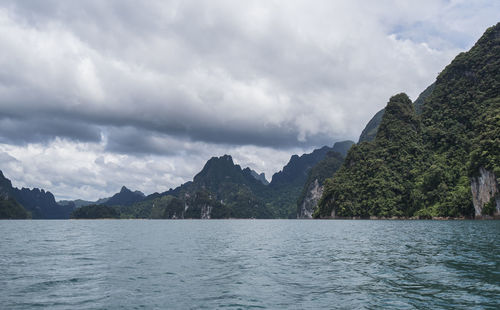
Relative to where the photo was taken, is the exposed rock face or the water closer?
the water

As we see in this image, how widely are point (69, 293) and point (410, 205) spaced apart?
169 meters

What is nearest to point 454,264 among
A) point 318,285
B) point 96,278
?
point 318,285

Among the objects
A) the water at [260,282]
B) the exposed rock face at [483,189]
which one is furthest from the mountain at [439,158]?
the water at [260,282]

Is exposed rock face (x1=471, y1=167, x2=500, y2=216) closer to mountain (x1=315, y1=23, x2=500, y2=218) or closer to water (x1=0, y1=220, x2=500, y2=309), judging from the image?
mountain (x1=315, y1=23, x2=500, y2=218)

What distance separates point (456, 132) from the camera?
173500 millimetres

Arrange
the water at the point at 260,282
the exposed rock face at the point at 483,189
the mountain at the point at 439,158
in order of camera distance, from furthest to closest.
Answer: the mountain at the point at 439,158 < the exposed rock face at the point at 483,189 < the water at the point at 260,282

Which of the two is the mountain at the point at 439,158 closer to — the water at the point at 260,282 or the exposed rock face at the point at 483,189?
the exposed rock face at the point at 483,189

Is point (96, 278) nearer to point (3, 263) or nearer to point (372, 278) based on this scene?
point (3, 263)

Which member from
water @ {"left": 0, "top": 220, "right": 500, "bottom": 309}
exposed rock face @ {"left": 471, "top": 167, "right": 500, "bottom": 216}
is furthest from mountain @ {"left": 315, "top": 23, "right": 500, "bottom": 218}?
water @ {"left": 0, "top": 220, "right": 500, "bottom": 309}

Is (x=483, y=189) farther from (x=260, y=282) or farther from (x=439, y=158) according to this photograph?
(x=260, y=282)

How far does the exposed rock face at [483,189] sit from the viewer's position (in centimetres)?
9888

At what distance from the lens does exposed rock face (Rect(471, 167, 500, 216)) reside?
9888cm

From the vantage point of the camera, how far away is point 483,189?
104 m

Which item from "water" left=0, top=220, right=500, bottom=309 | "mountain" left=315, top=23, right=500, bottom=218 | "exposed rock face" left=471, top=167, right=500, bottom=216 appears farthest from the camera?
"mountain" left=315, top=23, right=500, bottom=218
